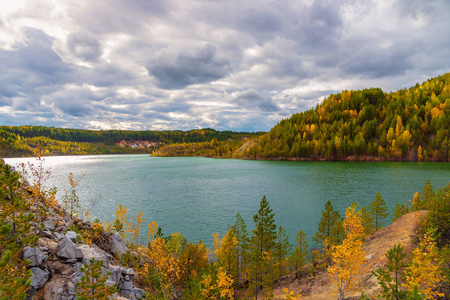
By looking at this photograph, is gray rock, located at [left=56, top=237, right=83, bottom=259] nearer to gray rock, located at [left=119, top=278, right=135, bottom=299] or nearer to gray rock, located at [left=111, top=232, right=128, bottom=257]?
gray rock, located at [left=119, top=278, right=135, bottom=299]

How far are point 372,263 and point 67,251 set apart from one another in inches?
884

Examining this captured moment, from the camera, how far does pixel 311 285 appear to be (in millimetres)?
20188

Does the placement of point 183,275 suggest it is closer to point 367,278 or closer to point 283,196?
point 367,278

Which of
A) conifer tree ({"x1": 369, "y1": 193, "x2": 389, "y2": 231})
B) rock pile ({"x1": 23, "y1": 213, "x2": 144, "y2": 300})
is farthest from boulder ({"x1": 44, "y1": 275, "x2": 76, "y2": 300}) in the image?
conifer tree ({"x1": 369, "y1": 193, "x2": 389, "y2": 231})

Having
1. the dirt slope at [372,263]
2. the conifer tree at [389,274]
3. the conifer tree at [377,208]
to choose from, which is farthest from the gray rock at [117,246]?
the conifer tree at [377,208]

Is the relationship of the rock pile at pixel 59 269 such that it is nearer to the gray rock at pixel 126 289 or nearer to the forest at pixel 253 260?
the gray rock at pixel 126 289

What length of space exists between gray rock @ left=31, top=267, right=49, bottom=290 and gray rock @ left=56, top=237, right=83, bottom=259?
4.47ft

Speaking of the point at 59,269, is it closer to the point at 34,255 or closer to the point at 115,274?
the point at 34,255

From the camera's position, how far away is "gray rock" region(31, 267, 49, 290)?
32.5ft

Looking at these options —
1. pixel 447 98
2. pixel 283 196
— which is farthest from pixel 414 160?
pixel 283 196

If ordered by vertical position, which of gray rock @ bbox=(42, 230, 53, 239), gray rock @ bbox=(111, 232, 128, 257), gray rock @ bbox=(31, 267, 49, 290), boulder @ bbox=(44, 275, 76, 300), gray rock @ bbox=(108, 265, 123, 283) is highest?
gray rock @ bbox=(42, 230, 53, 239)

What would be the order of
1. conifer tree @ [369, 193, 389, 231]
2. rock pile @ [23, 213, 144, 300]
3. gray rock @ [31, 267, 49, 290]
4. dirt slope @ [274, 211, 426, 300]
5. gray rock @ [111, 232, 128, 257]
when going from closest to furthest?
gray rock @ [31, 267, 49, 290] < rock pile @ [23, 213, 144, 300] < dirt slope @ [274, 211, 426, 300] < gray rock @ [111, 232, 128, 257] < conifer tree @ [369, 193, 389, 231]

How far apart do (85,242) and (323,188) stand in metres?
70.6

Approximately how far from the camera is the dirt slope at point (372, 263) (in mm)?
15943
